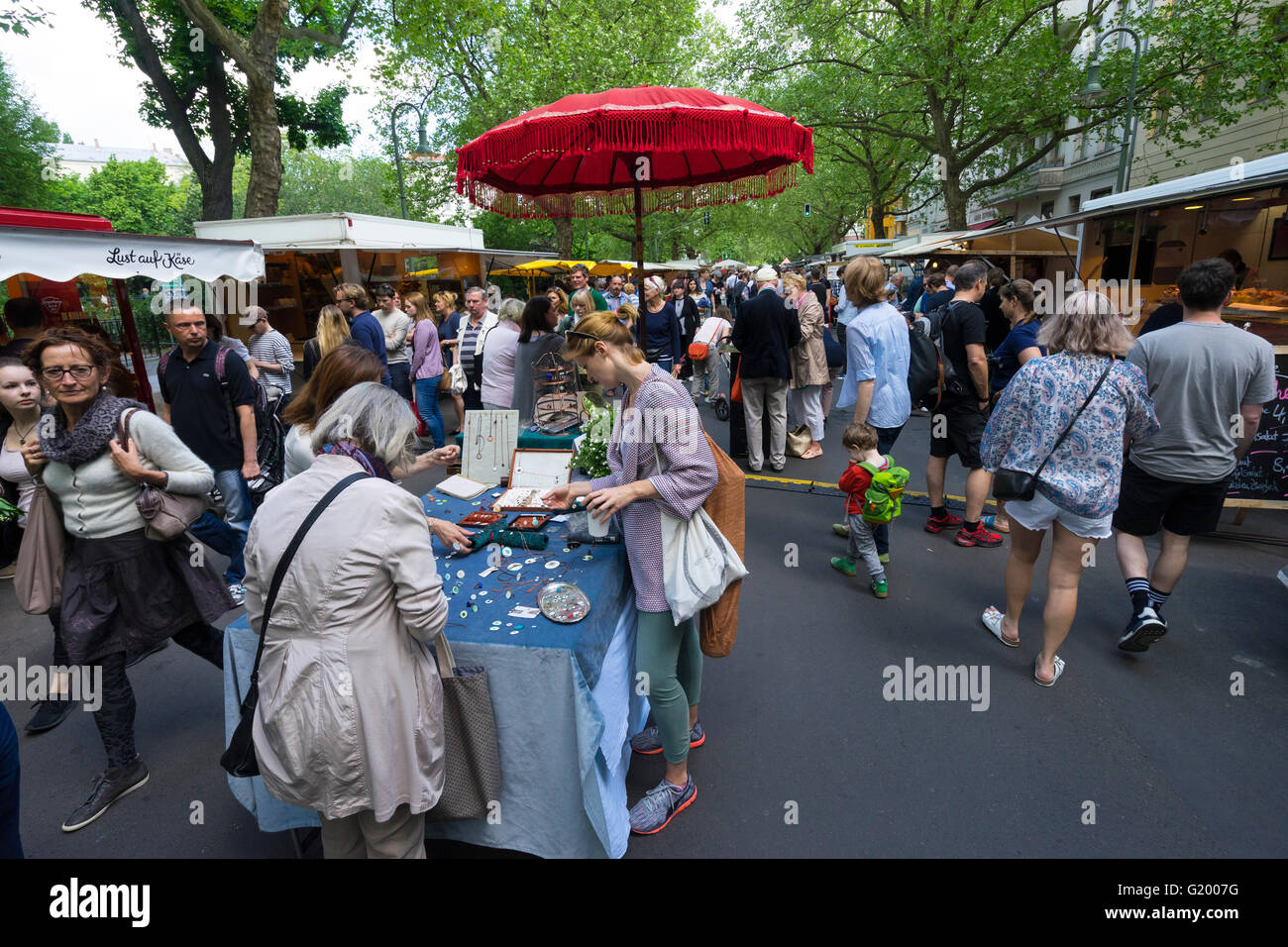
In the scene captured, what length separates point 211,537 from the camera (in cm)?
390

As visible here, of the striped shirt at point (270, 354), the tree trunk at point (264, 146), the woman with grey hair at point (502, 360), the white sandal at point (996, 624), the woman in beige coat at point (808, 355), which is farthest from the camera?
the tree trunk at point (264, 146)

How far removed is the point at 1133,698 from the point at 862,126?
20037mm

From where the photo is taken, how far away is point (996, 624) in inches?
150

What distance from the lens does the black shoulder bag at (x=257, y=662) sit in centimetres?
164

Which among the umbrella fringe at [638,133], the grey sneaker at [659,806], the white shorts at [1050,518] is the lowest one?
the grey sneaker at [659,806]

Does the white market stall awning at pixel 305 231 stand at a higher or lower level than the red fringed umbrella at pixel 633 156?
higher

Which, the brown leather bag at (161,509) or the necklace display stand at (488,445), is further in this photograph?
the necklace display stand at (488,445)

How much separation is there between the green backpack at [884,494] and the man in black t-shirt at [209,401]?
13.0 feet

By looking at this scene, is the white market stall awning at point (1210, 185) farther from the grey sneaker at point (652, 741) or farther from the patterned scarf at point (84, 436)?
the patterned scarf at point (84, 436)

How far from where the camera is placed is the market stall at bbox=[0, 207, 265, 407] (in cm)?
492

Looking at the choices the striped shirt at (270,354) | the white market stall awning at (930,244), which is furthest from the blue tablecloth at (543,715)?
the white market stall awning at (930,244)
